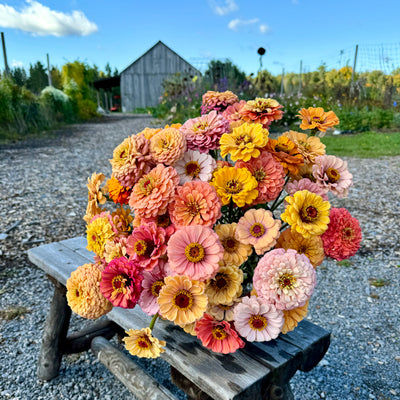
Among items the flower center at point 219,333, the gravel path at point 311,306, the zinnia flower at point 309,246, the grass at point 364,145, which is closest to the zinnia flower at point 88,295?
the flower center at point 219,333

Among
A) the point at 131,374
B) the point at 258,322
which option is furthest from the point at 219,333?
the point at 131,374

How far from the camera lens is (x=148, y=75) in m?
25.3

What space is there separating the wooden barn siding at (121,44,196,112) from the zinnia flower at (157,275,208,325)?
2560 cm

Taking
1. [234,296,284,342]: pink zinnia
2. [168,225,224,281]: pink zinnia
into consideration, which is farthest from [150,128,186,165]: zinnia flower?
[234,296,284,342]: pink zinnia

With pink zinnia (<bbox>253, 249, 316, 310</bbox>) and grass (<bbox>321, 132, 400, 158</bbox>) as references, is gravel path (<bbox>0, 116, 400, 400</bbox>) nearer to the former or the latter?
pink zinnia (<bbox>253, 249, 316, 310</bbox>)

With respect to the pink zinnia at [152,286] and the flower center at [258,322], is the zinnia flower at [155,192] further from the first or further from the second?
the flower center at [258,322]

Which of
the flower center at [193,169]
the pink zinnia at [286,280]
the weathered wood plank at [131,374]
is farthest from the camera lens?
the weathered wood plank at [131,374]

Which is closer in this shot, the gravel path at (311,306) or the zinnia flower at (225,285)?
the zinnia flower at (225,285)

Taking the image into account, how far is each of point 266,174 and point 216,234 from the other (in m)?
0.25

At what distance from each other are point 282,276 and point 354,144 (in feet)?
30.2

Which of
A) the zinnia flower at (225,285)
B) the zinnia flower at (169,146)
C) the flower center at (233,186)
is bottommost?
the zinnia flower at (225,285)

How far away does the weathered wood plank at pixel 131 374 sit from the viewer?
5.22 ft

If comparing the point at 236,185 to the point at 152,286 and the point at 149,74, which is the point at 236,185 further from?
the point at 149,74

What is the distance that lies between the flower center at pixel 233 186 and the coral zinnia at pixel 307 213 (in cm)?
13
